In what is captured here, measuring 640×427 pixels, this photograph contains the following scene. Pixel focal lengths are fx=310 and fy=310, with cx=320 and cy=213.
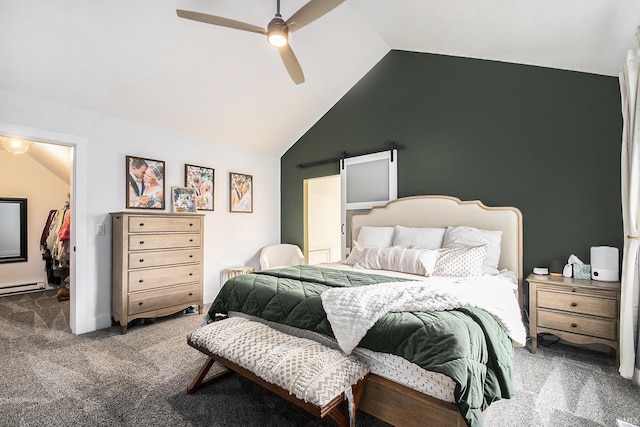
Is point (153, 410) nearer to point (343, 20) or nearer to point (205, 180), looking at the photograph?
point (205, 180)

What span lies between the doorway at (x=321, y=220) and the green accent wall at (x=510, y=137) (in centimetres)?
124

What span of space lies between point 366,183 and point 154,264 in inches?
111

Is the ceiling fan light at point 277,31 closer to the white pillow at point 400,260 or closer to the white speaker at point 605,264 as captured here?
the white pillow at point 400,260

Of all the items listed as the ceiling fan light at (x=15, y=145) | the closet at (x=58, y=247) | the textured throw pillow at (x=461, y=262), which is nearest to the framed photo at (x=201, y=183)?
the closet at (x=58, y=247)

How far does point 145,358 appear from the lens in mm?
2588

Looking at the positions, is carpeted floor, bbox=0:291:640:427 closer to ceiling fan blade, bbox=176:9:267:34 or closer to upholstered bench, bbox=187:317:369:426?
upholstered bench, bbox=187:317:369:426

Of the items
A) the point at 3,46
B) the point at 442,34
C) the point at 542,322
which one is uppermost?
the point at 442,34

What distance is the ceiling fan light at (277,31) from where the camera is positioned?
225 cm

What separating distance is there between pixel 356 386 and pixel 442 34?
328 cm

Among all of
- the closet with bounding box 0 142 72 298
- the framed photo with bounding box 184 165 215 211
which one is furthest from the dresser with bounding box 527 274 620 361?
the closet with bounding box 0 142 72 298

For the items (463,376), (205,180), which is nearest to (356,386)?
(463,376)

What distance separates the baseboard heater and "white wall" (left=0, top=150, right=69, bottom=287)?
0.05 metres

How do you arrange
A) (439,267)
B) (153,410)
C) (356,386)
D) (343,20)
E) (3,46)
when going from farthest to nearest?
(343,20) < (439,267) < (3,46) < (153,410) < (356,386)

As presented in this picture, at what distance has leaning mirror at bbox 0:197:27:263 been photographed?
4.84m
